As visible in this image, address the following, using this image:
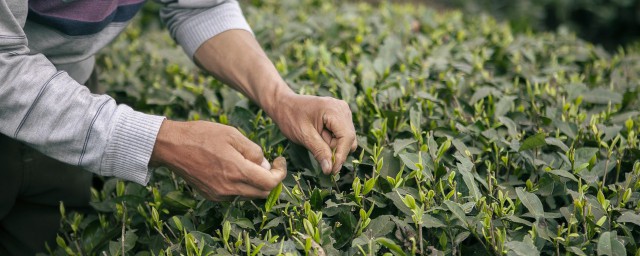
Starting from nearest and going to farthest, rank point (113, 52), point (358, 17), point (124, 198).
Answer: point (124, 198), point (113, 52), point (358, 17)

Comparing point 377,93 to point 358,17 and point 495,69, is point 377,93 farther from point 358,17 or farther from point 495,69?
point 358,17

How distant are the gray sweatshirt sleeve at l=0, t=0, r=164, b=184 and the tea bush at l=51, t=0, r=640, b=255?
261 millimetres

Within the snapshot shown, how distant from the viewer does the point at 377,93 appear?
2.52m

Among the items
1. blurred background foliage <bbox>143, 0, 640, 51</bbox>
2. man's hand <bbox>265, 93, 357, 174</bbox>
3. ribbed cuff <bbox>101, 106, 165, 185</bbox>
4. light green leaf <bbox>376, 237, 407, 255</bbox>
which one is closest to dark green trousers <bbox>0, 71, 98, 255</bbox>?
ribbed cuff <bbox>101, 106, 165, 185</bbox>

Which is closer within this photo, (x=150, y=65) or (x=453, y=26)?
(x=150, y=65)

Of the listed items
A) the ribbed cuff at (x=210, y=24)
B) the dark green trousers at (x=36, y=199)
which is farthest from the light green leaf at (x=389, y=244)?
the dark green trousers at (x=36, y=199)

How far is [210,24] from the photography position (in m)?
2.35

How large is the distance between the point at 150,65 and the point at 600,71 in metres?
2.18

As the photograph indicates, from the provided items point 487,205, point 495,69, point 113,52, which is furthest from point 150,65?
point 487,205

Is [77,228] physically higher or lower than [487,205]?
lower

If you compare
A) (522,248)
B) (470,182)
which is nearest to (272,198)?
(470,182)

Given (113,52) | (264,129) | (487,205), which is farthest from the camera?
(113,52)

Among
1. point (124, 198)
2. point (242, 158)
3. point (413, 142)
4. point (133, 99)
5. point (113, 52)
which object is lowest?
point (113, 52)

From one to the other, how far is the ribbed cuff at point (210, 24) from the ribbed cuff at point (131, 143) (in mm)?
728
